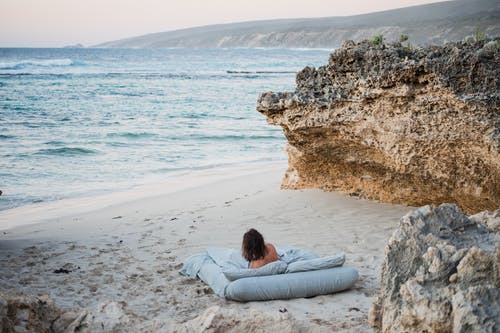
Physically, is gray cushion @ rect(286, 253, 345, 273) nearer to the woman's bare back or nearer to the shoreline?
the woman's bare back

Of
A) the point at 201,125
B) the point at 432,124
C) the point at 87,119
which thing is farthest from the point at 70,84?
the point at 432,124

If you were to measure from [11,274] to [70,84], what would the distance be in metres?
38.3

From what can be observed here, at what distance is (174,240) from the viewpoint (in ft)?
27.2

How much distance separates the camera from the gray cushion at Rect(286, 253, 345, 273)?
6277mm

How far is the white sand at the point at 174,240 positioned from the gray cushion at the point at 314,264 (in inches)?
14.7

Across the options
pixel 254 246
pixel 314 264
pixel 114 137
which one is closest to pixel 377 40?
pixel 314 264

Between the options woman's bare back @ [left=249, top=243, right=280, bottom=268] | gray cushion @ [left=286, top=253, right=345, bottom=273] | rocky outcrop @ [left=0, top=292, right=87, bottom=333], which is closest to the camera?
rocky outcrop @ [left=0, top=292, right=87, bottom=333]

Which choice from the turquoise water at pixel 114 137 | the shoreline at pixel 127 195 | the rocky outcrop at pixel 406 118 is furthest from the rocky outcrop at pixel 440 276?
the turquoise water at pixel 114 137

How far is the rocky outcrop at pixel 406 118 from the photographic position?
7.54m

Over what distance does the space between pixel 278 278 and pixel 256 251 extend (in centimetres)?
Answer: 45

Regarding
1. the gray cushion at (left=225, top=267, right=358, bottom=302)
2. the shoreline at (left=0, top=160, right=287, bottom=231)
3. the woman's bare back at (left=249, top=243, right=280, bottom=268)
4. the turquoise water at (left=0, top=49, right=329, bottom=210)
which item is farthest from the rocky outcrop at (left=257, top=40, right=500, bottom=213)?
the turquoise water at (left=0, top=49, right=329, bottom=210)

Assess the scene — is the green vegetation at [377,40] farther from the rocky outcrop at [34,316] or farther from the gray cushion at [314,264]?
the rocky outcrop at [34,316]

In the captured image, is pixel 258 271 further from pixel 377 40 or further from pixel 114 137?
pixel 114 137

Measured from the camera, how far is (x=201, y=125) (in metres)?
23.5
